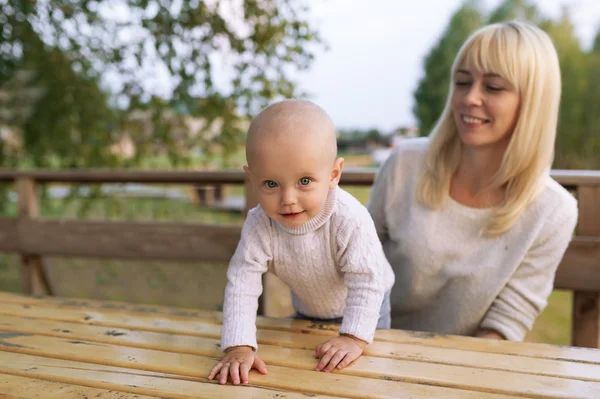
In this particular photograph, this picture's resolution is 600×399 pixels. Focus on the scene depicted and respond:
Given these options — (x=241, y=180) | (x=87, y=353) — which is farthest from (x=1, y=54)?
(x=87, y=353)

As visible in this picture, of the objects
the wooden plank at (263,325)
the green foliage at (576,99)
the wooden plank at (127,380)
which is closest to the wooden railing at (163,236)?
the wooden plank at (263,325)

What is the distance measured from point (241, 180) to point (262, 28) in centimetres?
131

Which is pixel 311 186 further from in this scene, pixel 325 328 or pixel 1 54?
pixel 1 54

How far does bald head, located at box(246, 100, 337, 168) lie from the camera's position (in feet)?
3.76

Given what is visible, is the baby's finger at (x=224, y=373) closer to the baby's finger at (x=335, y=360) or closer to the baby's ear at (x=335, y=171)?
the baby's finger at (x=335, y=360)

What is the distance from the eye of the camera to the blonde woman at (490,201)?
5.59 ft

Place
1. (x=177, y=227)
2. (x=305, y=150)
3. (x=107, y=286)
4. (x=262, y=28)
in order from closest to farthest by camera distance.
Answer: (x=305, y=150) < (x=177, y=227) < (x=262, y=28) < (x=107, y=286)

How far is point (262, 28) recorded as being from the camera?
Result: 3.34 meters

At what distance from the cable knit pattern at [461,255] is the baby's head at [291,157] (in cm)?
75

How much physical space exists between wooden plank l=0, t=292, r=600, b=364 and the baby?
0.36 ft

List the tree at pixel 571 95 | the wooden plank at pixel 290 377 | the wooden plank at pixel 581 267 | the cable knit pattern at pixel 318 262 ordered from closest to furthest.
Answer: the wooden plank at pixel 290 377 → the cable knit pattern at pixel 318 262 → the wooden plank at pixel 581 267 → the tree at pixel 571 95

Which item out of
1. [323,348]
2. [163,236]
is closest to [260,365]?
[323,348]

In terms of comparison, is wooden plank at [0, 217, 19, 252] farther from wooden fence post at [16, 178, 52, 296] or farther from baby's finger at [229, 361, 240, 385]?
baby's finger at [229, 361, 240, 385]

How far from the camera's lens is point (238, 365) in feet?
3.89
